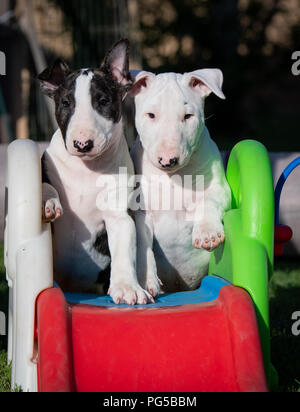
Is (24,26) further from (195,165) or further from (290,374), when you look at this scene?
(290,374)

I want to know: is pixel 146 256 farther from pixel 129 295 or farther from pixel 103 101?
pixel 103 101

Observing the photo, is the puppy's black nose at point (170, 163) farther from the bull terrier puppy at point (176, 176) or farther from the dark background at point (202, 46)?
the dark background at point (202, 46)

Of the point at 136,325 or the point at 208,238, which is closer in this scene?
the point at 136,325

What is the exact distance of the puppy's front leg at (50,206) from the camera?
2.54m

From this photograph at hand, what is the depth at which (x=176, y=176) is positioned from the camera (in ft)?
9.91

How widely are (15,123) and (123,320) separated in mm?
7267

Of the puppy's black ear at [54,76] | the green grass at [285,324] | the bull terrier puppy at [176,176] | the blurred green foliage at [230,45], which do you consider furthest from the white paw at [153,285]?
the blurred green foliage at [230,45]

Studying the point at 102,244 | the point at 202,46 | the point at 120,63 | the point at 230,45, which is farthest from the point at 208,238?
the point at 202,46

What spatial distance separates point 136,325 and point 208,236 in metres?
0.59

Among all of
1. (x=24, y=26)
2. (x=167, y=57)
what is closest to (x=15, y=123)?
(x=24, y=26)

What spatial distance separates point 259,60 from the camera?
13133 mm

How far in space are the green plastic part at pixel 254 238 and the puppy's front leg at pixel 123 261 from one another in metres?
0.39

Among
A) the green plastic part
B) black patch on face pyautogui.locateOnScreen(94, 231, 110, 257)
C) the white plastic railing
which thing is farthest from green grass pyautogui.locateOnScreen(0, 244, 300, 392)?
black patch on face pyautogui.locateOnScreen(94, 231, 110, 257)

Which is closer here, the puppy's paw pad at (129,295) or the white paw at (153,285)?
the puppy's paw pad at (129,295)
